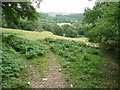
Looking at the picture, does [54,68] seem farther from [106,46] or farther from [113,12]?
[113,12]

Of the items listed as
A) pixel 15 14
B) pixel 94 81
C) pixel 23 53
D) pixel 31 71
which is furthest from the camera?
pixel 15 14

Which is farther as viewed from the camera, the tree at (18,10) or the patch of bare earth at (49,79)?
the tree at (18,10)

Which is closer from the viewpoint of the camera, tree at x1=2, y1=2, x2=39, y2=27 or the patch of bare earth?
the patch of bare earth

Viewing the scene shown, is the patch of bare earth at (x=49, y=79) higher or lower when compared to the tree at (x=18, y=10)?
lower

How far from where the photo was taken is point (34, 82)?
5148 mm

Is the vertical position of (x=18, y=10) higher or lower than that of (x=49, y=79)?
higher

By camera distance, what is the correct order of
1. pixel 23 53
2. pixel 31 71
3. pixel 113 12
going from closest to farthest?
pixel 113 12 < pixel 31 71 < pixel 23 53

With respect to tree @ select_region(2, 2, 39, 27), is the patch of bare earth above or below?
below

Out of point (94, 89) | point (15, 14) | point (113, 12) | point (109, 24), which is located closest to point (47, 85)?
point (94, 89)

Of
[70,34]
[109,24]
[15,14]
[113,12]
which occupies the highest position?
[15,14]

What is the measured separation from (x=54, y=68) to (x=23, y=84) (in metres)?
2.44

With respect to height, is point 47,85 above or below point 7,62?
below

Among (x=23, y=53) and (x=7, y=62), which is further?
(x=23, y=53)

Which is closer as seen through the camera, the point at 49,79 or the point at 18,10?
the point at 49,79
